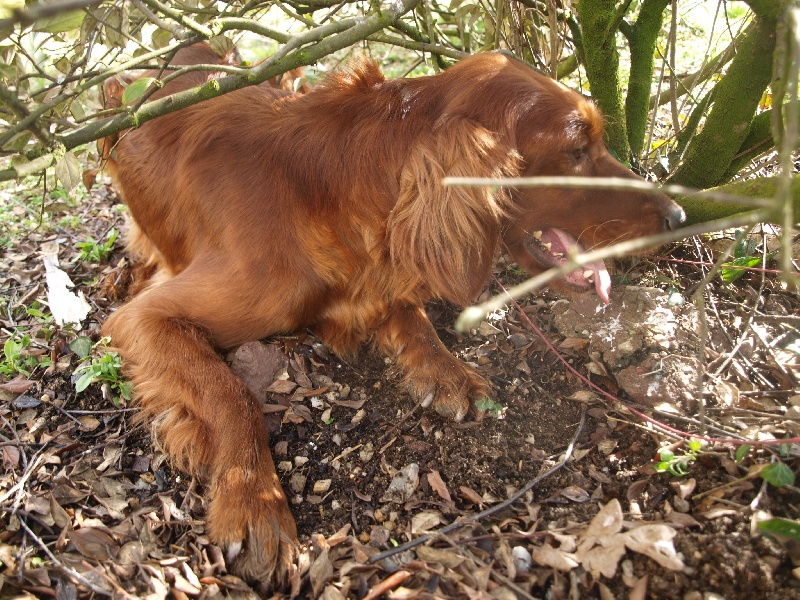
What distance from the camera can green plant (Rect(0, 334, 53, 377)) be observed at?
2555 mm

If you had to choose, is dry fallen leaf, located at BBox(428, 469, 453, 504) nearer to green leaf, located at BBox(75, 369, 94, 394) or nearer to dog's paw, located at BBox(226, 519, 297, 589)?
dog's paw, located at BBox(226, 519, 297, 589)

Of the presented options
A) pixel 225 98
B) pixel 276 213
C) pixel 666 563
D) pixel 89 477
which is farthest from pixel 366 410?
pixel 225 98

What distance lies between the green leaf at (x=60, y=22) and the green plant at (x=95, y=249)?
1.70 meters

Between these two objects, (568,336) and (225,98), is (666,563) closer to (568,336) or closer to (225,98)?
(568,336)

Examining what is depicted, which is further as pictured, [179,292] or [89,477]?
[179,292]

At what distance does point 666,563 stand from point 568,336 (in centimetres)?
111

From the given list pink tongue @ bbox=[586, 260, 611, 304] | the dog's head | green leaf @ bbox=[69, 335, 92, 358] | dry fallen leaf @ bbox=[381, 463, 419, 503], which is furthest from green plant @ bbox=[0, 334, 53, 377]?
pink tongue @ bbox=[586, 260, 611, 304]

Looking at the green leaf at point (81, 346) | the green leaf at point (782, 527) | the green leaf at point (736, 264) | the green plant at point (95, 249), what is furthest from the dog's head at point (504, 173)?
the green plant at point (95, 249)

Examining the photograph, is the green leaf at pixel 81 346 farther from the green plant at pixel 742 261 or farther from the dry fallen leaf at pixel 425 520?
the green plant at pixel 742 261

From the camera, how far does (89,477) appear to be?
220 cm

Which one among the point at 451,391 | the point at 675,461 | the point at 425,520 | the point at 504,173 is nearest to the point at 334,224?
the point at 504,173

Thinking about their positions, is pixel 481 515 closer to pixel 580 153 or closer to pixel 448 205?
pixel 448 205

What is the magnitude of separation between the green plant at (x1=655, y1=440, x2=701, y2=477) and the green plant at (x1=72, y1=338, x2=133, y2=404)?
2002mm

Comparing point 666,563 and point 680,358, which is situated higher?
point 680,358
